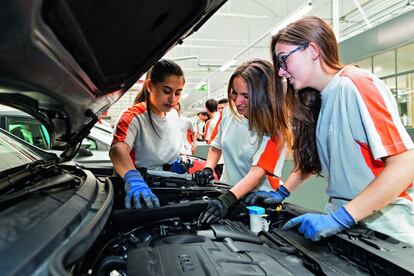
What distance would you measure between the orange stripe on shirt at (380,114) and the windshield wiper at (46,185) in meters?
1.02

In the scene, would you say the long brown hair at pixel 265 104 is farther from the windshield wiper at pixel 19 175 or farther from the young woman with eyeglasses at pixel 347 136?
the windshield wiper at pixel 19 175

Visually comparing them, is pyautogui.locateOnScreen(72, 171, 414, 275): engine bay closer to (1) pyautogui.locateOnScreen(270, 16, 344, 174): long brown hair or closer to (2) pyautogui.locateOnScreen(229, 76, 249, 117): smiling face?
(1) pyautogui.locateOnScreen(270, 16, 344, 174): long brown hair

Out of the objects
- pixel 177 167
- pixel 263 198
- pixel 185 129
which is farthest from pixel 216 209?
pixel 185 129

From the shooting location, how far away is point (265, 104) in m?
1.69

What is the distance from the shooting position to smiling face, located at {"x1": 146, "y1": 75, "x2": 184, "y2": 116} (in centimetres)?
175

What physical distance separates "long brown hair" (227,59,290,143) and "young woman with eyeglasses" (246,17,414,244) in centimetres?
26

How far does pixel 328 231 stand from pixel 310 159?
46cm

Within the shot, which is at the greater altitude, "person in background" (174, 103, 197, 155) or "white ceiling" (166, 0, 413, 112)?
"white ceiling" (166, 0, 413, 112)

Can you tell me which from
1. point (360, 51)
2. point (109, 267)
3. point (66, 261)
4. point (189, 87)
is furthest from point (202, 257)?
point (189, 87)

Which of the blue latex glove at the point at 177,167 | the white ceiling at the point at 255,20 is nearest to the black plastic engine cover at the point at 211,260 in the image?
the blue latex glove at the point at 177,167

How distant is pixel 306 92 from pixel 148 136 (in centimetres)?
95

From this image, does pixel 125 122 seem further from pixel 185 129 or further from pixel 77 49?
pixel 185 129

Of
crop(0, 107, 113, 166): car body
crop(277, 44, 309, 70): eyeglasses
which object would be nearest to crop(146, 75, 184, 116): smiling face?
crop(277, 44, 309, 70): eyeglasses

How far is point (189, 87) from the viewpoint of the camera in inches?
670
